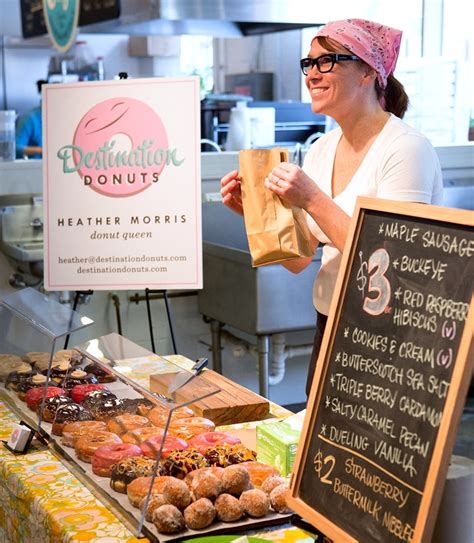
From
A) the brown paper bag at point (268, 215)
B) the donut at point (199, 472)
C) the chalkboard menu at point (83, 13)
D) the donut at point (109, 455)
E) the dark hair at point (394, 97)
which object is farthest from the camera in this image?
the chalkboard menu at point (83, 13)

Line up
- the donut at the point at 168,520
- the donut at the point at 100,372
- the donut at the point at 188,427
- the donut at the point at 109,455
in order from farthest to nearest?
the donut at the point at 100,372, the donut at the point at 188,427, the donut at the point at 109,455, the donut at the point at 168,520

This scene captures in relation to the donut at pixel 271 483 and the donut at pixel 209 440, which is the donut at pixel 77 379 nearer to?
the donut at pixel 209 440

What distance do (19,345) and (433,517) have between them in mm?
1437

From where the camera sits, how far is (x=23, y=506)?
1.77 m

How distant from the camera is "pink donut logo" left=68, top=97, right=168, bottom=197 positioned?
300cm

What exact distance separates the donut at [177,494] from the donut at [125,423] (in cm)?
22

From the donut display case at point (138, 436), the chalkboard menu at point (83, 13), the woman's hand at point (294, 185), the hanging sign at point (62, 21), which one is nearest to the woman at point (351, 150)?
the woman's hand at point (294, 185)

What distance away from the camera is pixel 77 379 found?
2094 millimetres

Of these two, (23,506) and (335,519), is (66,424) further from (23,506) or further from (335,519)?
(335,519)

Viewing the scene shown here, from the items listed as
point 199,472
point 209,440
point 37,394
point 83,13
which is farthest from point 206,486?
point 83,13

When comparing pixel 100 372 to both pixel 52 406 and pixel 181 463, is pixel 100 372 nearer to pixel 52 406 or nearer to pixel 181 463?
pixel 52 406

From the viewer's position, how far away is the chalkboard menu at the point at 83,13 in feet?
17.9

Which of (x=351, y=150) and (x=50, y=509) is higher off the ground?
(x=351, y=150)

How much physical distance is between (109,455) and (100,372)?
320mm
